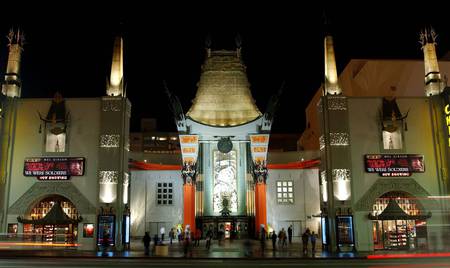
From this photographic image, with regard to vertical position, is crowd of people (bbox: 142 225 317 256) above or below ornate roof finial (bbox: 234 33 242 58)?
below

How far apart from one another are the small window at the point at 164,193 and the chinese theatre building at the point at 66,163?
13.7 meters

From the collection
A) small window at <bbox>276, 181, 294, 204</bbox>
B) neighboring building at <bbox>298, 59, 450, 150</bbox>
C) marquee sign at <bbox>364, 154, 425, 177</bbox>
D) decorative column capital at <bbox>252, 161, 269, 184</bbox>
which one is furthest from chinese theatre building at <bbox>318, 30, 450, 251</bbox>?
neighboring building at <bbox>298, 59, 450, 150</bbox>

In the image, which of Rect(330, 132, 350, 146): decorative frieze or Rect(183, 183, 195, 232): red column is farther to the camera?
Rect(183, 183, 195, 232): red column

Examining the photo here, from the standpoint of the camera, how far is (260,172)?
162 ft

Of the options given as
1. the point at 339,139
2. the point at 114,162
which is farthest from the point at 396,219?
the point at 114,162

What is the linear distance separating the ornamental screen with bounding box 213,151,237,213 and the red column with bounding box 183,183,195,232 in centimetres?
280

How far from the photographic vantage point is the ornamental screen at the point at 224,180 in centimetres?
5059

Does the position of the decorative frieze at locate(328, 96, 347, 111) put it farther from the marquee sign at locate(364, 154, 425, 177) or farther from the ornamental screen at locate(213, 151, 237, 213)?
the ornamental screen at locate(213, 151, 237, 213)

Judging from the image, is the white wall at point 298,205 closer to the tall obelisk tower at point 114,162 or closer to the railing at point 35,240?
the tall obelisk tower at point 114,162

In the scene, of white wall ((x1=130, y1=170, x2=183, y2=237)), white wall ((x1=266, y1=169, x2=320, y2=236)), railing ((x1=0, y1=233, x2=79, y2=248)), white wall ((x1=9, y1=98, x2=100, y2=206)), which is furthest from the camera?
white wall ((x1=130, y1=170, x2=183, y2=237))

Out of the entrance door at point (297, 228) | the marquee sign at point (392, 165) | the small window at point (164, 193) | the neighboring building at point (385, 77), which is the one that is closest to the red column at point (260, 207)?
the entrance door at point (297, 228)

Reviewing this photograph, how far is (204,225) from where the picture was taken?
49906 mm

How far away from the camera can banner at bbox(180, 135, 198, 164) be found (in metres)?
49.7

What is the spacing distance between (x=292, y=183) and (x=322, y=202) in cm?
A: 1391
